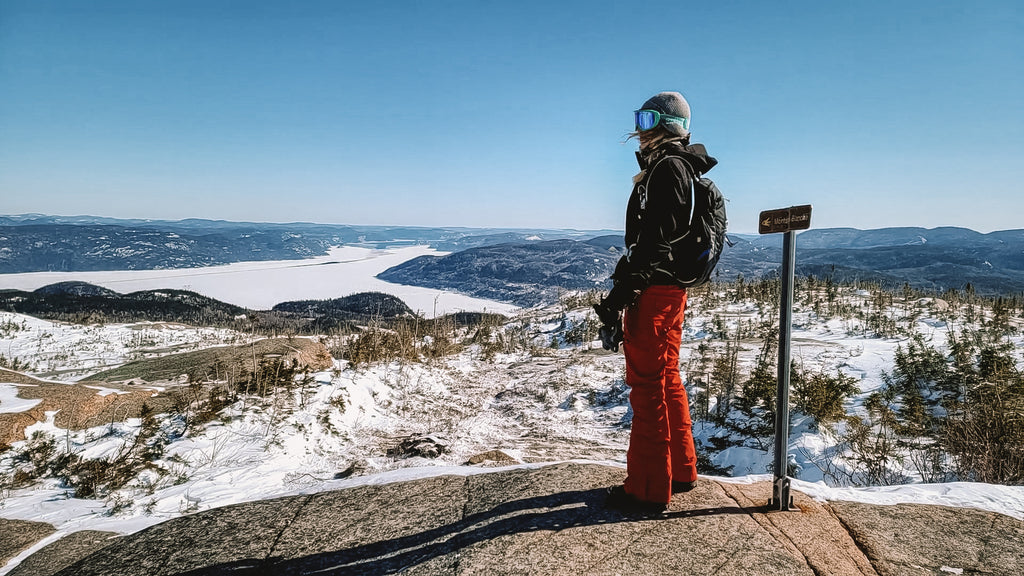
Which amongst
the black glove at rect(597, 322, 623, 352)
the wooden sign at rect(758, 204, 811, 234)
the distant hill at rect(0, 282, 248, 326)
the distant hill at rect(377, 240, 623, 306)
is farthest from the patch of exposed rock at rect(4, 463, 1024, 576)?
the distant hill at rect(377, 240, 623, 306)

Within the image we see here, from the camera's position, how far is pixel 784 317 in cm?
260

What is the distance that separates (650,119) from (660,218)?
0.64 meters

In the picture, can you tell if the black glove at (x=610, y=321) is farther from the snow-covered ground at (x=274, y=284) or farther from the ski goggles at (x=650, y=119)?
the snow-covered ground at (x=274, y=284)

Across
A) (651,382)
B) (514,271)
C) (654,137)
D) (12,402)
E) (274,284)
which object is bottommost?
(274,284)

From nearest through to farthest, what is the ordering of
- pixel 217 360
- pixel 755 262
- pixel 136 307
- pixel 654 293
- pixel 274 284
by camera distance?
pixel 654 293 → pixel 217 360 → pixel 136 307 → pixel 274 284 → pixel 755 262

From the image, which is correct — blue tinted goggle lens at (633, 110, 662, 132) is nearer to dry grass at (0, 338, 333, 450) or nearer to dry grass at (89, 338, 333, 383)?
dry grass at (0, 338, 333, 450)

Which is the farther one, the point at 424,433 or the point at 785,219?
the point at 424,433

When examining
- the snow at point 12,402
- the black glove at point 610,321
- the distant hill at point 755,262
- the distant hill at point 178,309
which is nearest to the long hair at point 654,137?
the black glove at point 610,321

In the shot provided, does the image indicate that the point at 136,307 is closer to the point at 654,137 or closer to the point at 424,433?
the point at 424,433

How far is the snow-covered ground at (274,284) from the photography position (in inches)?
2977

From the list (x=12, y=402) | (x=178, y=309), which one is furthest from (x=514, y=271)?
(x=12, y=402)

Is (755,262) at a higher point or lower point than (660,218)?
lower

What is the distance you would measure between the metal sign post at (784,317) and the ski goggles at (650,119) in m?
0.76

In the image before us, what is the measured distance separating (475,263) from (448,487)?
128 metres
